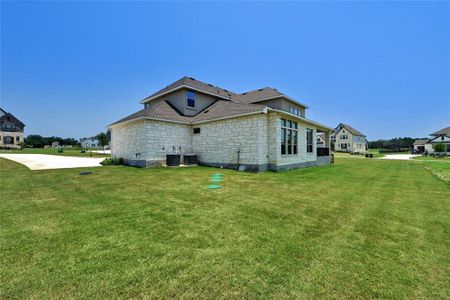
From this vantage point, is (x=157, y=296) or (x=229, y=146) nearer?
(x=157, y=296)

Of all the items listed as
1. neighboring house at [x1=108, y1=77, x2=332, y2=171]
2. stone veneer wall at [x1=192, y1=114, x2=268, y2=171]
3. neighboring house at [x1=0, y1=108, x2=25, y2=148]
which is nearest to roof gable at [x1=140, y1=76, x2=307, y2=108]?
neighboring house at [x1=108, y1=77, x2=332, y2=171]

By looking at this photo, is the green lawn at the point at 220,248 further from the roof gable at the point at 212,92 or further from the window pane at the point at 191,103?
the roof gable at the point at 212,92

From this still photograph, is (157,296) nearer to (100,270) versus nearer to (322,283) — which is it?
(100,270)

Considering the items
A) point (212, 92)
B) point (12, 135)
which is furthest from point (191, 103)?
point (12, 135)

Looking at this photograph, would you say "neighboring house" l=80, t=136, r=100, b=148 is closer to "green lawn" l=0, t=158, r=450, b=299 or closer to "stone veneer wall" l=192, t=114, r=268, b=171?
"stone veneer wall" l=192, t=114, r=268, b=171

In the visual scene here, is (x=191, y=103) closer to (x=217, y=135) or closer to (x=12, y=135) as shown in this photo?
(x=217, y=135)

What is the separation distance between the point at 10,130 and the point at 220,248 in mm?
69580

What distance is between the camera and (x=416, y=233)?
358cm

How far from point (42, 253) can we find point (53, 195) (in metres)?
4.20

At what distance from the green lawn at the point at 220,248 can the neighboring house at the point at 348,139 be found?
61.2m

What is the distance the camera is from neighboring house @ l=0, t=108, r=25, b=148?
4581 centimetres

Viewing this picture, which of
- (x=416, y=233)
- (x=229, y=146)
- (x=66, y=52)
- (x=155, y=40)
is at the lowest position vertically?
(x=416, y=233)

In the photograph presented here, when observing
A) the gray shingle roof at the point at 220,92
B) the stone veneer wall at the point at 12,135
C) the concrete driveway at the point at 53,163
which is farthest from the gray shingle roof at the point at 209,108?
the stone veneer wall at the point at 12,135

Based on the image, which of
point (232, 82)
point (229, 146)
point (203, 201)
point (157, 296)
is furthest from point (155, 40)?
point (157, 296)
